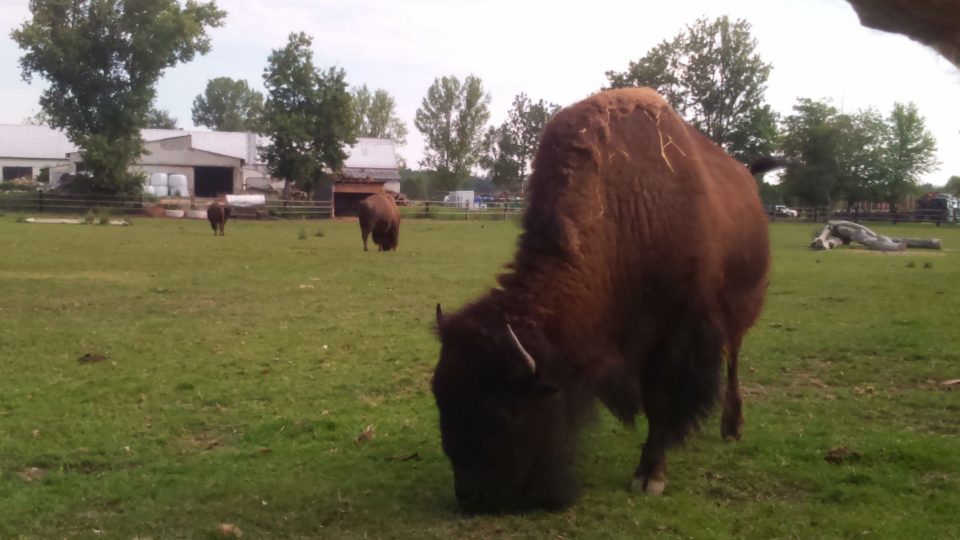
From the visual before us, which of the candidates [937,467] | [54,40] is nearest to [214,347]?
[937,467]

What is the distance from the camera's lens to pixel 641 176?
5125 mm

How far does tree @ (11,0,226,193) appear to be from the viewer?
48.5m

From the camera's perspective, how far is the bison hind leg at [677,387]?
16.2 ft

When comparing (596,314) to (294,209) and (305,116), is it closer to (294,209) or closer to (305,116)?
(294,209)

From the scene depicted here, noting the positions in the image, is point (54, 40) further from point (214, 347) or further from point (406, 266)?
point (214, 347)

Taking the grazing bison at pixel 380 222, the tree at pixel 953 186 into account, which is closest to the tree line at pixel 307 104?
the tree at pixel 953 186

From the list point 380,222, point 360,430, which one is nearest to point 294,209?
point 380,222

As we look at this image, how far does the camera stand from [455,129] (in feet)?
286

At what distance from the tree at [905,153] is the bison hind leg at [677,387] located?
60.0 metres

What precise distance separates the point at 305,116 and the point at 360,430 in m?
50.1

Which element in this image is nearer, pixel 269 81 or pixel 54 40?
pixel 54 40

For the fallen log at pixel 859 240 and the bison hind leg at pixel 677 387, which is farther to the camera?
the fallen log at pixel 859 240

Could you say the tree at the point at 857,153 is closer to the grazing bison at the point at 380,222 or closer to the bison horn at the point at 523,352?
the grazing bison at the point at 380,222

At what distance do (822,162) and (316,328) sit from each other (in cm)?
4786
